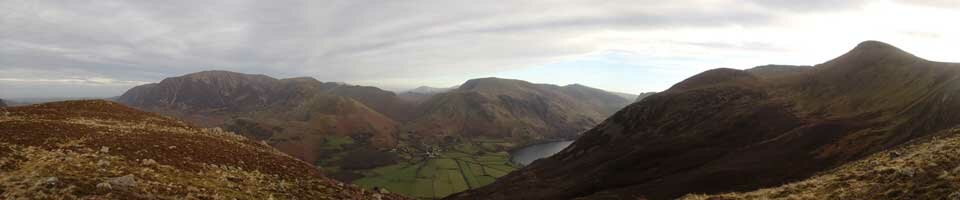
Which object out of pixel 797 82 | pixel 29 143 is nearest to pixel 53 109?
pixel 29 143

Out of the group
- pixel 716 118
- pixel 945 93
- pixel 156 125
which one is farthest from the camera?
pixel 716 118

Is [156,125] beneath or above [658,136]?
above

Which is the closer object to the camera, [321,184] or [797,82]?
[321,184]

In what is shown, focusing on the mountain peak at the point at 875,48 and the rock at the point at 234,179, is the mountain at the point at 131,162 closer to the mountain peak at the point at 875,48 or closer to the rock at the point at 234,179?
the rock at the point at 234,179

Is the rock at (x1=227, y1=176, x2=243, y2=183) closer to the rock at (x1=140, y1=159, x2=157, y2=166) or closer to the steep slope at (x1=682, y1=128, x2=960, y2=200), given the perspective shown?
the rock at (x1=140, y1=159, x2=157, y2=166)

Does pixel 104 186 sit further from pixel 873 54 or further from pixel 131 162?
pixel 873 54

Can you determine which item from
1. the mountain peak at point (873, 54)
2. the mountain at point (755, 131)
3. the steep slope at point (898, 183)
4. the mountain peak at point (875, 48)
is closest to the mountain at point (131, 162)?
the steep slope at point (898, 183)

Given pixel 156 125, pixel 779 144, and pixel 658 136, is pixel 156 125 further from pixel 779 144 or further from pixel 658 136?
pixel 658 136
